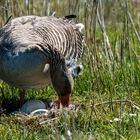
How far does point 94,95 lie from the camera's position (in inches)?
247

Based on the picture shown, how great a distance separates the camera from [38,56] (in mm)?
6258

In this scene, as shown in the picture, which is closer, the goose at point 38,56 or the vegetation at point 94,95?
the vegetation at point 94,95

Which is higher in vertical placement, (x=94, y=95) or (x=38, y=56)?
(x=38, y=56)

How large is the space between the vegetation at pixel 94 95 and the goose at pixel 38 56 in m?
0.23

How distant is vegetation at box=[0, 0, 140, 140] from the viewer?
562 cm

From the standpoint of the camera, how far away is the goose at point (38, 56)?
20.5ft

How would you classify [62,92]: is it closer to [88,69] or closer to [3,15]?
[88,69]

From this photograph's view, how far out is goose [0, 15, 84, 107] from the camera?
6.24 m

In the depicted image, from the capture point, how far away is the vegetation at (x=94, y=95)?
5.62 metres

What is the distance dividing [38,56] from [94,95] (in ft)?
2.18

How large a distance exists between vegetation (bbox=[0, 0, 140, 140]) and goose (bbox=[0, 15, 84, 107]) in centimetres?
23

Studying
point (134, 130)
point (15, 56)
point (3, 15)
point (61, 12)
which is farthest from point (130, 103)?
point (61, 12)

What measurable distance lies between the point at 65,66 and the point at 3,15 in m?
1.55

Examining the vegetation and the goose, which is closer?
the vegetation
